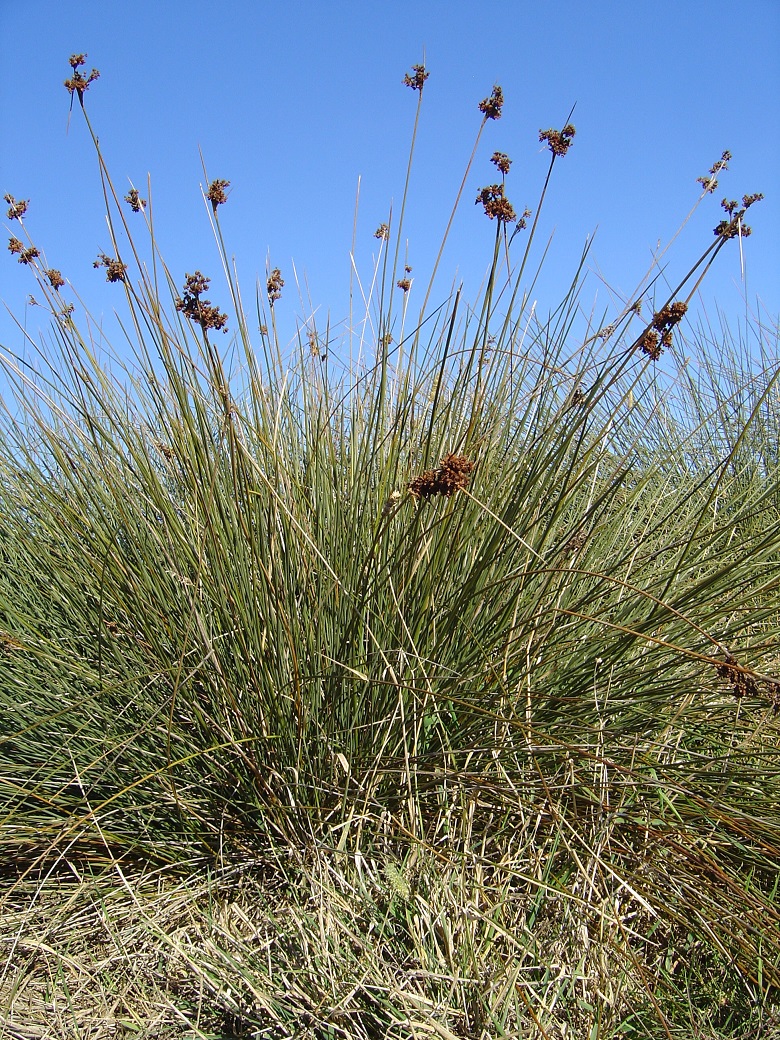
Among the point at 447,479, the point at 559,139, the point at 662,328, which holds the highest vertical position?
the point at 559,139

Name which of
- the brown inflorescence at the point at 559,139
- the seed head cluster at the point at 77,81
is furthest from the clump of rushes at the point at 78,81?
the brown inflorescence at the point at 559,139

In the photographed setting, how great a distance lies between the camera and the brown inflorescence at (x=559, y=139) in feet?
5.97

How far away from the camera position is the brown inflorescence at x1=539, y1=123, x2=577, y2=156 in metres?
1.82

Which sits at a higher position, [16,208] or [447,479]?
[16,208]

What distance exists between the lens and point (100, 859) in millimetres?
1944

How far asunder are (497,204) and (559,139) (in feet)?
0.69

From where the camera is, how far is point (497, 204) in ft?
5.87

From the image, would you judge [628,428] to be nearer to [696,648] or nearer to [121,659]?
[696,648]

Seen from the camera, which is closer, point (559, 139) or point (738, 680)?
point (738, 680)

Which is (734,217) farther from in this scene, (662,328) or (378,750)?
(378,750)

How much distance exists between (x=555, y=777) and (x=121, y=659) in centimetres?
108

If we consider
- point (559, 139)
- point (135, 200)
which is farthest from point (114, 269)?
point (559, 139)

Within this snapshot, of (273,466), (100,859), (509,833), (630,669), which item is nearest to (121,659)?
(100,859)

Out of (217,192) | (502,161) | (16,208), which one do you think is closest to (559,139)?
(502,161)
